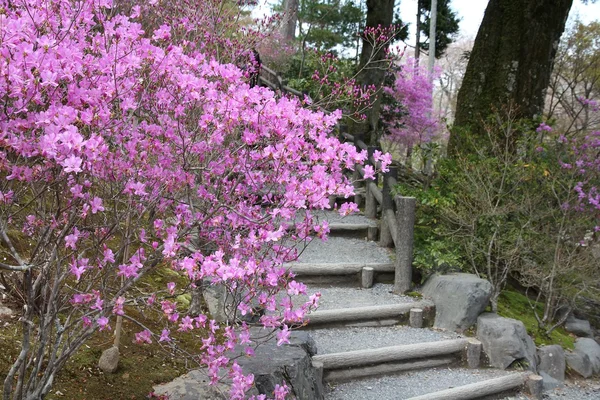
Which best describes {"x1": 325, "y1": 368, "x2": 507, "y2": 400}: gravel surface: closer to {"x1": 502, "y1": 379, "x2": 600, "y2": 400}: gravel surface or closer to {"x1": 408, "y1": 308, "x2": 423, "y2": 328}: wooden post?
{"x1": 502, "y1": 379, "x2": 600, "y2": 400}: gravel surface

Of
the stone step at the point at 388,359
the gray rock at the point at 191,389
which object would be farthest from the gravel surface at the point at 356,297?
the gray rock at the point at 191,389

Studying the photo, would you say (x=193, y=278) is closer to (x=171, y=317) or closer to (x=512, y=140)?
(x=171, y=317)

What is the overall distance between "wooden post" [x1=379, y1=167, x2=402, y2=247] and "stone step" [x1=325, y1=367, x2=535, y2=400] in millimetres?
2121

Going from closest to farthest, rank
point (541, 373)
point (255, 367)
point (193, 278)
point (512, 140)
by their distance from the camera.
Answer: point (193, 278)
point (255, 367)
point (541, 373)
point (512, 140)

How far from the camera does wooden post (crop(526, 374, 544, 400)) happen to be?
4.83 metres

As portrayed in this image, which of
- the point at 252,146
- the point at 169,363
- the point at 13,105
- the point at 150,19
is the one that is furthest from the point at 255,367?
the point at 150,19

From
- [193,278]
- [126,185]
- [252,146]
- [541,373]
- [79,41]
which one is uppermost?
[79,41]

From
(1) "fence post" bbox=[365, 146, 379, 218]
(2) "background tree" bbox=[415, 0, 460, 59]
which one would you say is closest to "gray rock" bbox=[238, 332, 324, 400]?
(1) "fence post" bbox=[365, 146, 379, 218]

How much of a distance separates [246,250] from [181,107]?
0.72m

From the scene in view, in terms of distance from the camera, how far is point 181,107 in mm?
2568

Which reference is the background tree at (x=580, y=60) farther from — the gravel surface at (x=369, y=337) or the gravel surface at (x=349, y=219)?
the gravel surface at (x=369, y=337)

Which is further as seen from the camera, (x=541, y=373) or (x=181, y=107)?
(x=541, y=373)

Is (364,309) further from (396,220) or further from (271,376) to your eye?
(271,376)

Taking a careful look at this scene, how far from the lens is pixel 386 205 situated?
672cm
